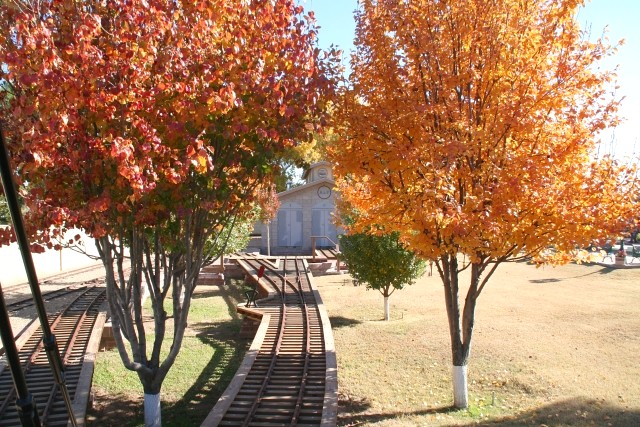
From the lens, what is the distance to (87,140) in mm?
5617

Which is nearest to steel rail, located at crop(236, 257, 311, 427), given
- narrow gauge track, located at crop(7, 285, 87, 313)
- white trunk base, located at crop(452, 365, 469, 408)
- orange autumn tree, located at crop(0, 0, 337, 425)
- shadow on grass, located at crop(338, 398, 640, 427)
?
shadow on grass, located at crop(338, 398, 640, 427)

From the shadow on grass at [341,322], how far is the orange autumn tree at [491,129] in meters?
9.00

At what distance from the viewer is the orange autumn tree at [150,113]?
4941 mm

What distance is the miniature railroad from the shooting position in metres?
8.09

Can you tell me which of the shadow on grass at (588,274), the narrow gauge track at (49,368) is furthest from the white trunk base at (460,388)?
the shadow on grass at (588,274)

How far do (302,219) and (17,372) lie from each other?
125ft

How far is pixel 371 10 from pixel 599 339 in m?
11.0

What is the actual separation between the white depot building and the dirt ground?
1681 centimetres

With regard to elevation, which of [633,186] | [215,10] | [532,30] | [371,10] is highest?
[371,10]

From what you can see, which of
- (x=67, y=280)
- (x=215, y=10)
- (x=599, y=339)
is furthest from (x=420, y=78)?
(x=67, y=280)

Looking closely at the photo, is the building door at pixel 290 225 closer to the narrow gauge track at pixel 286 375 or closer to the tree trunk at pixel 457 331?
the narrow gauge track at pixel 286 375

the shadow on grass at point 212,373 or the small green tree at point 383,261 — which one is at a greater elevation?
the small green tree at point 383,261

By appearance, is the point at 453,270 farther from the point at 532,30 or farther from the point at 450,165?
the point at 532,30

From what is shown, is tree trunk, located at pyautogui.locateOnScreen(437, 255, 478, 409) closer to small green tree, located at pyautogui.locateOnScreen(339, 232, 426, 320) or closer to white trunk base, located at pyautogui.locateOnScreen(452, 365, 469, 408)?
white trunk base, located at pyautogui.locateOnScreen(452, 365, 469, 408)
